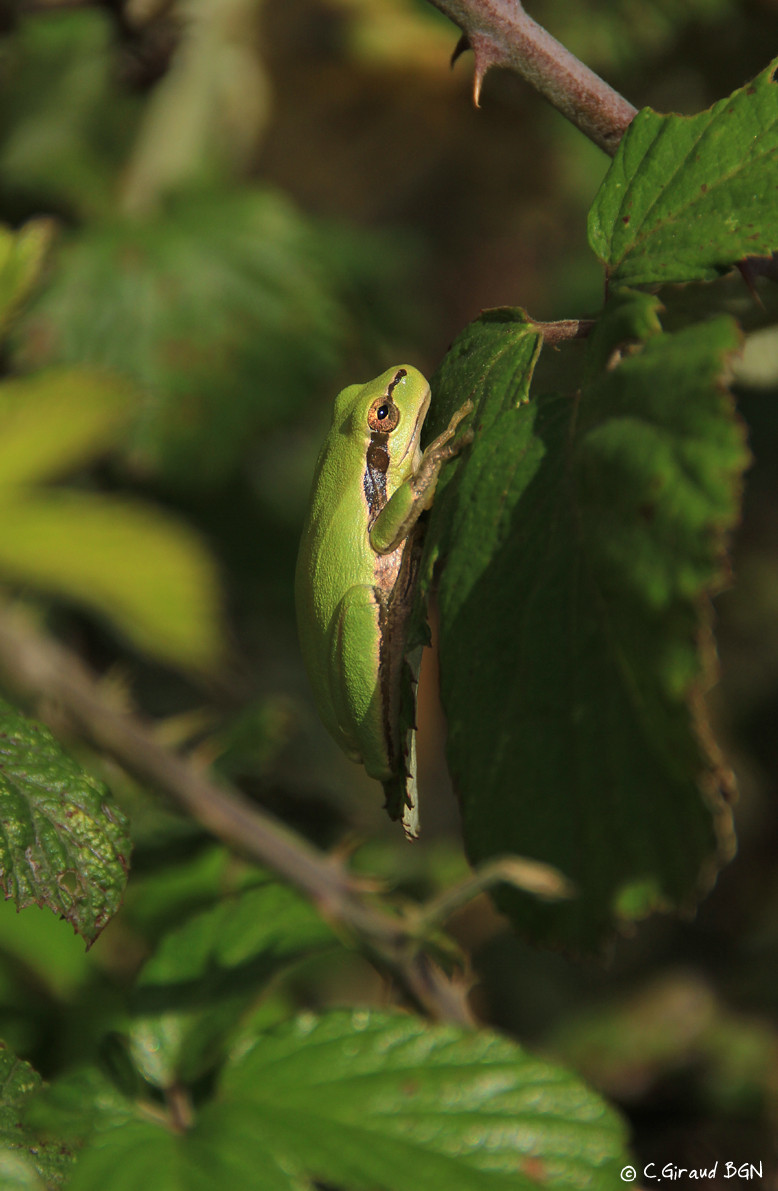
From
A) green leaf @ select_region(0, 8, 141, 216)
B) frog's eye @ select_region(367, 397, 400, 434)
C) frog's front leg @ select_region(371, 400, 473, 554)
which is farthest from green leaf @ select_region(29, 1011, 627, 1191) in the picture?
green leaf @ select_region(0, 8, 141, 216)

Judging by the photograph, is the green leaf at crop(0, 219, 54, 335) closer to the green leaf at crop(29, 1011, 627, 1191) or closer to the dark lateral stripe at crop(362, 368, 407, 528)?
the dark lateral stripe at crop(362, 368, 407, 528)

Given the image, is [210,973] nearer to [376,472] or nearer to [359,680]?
[359,680]

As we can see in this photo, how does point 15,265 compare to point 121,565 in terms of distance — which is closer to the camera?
point 15,265

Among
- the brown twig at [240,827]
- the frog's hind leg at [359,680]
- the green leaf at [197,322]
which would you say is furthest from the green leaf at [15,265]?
the green leaf at [197,322]

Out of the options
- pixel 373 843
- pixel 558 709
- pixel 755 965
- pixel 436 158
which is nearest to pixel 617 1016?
pixel 755 965

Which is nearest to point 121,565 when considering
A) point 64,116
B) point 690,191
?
point 690,191

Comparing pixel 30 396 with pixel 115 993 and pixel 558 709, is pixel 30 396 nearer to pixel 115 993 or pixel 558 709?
pixel 115 993

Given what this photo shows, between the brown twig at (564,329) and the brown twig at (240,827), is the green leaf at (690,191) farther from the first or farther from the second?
the brown twig at (240,827)
